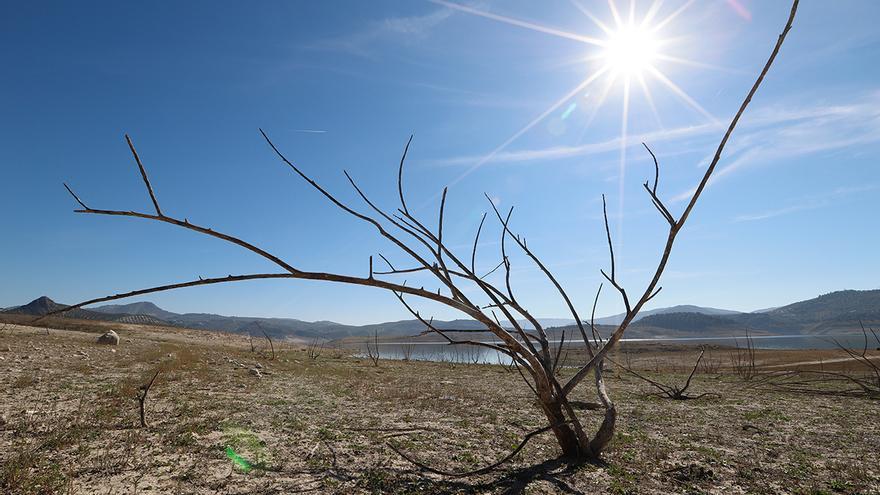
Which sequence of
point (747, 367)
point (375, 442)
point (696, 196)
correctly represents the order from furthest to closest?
1. point (747, 367)
2. point (375, 442)
3. point (696, 196)

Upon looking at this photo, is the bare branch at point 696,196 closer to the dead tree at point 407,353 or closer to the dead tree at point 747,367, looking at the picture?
the dead tree at point 747,367

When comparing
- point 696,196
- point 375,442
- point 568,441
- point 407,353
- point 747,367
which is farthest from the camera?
point 407,353

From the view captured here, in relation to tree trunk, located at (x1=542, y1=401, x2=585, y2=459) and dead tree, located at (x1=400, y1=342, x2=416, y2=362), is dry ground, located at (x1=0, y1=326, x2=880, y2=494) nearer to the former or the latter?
tree trunk, located at (x1=542, y1=401, x2=585, y2=459)

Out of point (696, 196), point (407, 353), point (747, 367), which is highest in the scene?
point (696, 196)

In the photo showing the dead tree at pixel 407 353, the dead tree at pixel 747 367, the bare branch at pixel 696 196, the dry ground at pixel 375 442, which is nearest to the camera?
the bare branch at pixel 696 196

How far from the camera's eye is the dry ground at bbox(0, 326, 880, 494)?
175 inches

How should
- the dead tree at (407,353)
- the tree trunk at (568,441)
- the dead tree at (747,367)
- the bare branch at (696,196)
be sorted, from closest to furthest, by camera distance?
the bare branch at (696,196) < the tree trunk at (568,441) < the dead tree at (747,367) < the dead tree at (407,353)

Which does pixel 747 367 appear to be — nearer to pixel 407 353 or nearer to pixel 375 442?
pixel 375 442

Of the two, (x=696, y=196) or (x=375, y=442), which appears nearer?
(x=696, y=196)

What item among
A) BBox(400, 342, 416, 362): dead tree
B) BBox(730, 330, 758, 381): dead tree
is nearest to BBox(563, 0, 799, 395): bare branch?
BBox(730, 330, 758, 381): dead tree

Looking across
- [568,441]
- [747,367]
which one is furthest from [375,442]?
[747,367]

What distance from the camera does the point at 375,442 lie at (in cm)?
612

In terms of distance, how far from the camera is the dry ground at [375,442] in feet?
14.6

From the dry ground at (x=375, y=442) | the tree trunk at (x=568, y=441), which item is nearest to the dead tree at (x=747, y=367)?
the dry ground at (x=375, y=442)
